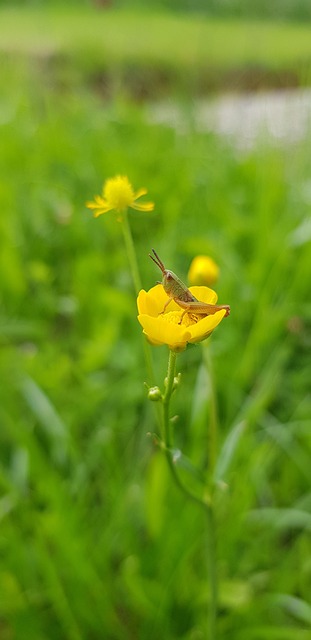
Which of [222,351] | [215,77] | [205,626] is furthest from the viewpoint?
[215,77]

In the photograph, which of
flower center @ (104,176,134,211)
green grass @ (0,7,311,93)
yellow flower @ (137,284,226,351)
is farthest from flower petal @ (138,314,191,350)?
green grass @ (0,7,311,93)

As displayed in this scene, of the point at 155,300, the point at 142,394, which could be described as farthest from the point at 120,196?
the point at 142,394

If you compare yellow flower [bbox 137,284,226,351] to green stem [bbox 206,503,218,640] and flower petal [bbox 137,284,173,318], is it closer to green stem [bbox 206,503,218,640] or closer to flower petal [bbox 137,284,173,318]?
flower petal [bbox 137,284,173,318]

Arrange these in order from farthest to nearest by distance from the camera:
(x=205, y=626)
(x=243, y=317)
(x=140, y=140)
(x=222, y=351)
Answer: (x=140, y=140), (x=243, y=317), (x=222, y=351), (x=205, y=626)

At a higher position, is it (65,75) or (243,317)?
(65,75)

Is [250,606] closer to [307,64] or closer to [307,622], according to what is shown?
[307,622]

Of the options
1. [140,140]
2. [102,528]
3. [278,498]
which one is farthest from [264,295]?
[140,140]

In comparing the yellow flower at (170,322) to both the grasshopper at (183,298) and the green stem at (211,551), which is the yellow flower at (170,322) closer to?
the grasshopper at (183,298)

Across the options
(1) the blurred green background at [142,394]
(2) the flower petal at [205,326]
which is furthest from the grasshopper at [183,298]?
(1) the blurred green background at [142,394]
